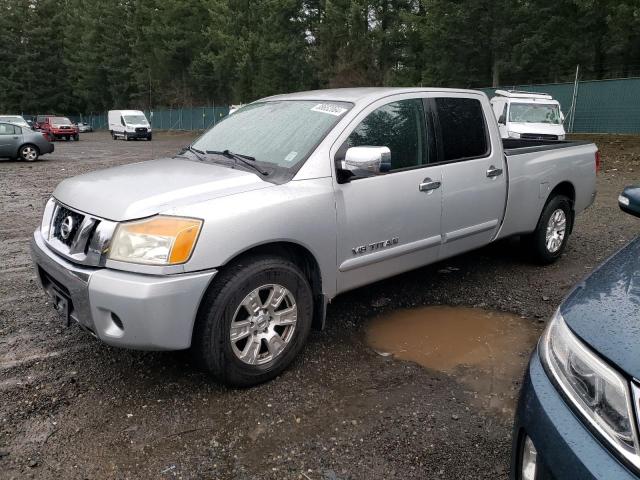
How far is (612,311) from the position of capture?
172 cm

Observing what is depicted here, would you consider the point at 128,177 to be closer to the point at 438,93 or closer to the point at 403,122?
the point at 403,122

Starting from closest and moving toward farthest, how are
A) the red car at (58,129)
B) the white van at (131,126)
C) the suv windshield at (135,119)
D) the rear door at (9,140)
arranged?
the rear door at (9,140), the red car at (58,129), the white van at (131,126), the suv windshield at (135,119)

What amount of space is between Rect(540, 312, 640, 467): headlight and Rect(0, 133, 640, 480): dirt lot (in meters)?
0.95

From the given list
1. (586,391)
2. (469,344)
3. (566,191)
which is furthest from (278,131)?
(566,191)

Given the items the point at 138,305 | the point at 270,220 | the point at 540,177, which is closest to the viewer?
the point at 138,305

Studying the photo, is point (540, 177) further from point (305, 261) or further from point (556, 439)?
point (556, 439)

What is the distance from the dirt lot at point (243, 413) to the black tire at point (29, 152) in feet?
54.2

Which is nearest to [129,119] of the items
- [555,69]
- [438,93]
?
[555,69]

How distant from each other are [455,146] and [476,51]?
104 ft

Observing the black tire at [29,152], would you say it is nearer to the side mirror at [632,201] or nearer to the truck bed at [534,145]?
the truck bed at [534,145]

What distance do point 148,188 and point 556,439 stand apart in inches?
95.0

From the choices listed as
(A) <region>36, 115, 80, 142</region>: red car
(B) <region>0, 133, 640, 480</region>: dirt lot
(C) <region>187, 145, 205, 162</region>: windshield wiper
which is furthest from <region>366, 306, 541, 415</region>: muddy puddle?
(A) <region>36, 115, 80, 142</region>: red car

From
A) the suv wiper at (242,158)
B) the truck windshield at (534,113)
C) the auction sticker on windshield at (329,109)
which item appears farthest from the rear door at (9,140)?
the auction sticker on windshield at (329,109)

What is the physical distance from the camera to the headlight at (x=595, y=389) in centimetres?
144
